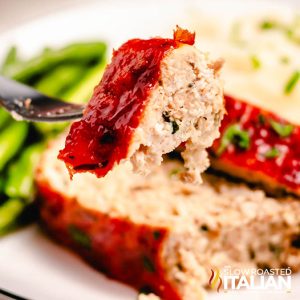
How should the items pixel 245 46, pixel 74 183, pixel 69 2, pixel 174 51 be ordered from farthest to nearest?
pixel 69 2
pixel 245 46
pixel 74 183
pixel 174 51

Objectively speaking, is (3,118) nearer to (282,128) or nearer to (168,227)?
(168,227)

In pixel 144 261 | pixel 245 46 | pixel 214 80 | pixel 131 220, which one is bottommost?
pixel 144 261

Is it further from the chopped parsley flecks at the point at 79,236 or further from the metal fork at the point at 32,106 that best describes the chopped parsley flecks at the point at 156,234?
the metal fork at the point at 32,106

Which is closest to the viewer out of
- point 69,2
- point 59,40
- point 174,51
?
point 174,51

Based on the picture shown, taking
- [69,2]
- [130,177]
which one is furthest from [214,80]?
[69,2]

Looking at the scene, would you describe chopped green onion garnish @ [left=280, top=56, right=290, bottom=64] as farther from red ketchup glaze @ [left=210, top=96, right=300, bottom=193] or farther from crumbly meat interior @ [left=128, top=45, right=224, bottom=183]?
crumbly meat interior @ [left=128, top=45, right=224, bottom=183]

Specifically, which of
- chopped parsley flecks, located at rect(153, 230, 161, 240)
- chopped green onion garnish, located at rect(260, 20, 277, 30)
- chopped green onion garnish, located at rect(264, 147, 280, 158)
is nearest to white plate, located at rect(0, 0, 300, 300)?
chopped green onion garnish, located at rect(260, 20, 277, 30)

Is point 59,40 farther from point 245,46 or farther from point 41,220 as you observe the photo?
point 41,220

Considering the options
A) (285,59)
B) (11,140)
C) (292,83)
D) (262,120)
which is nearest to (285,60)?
(285,59)
